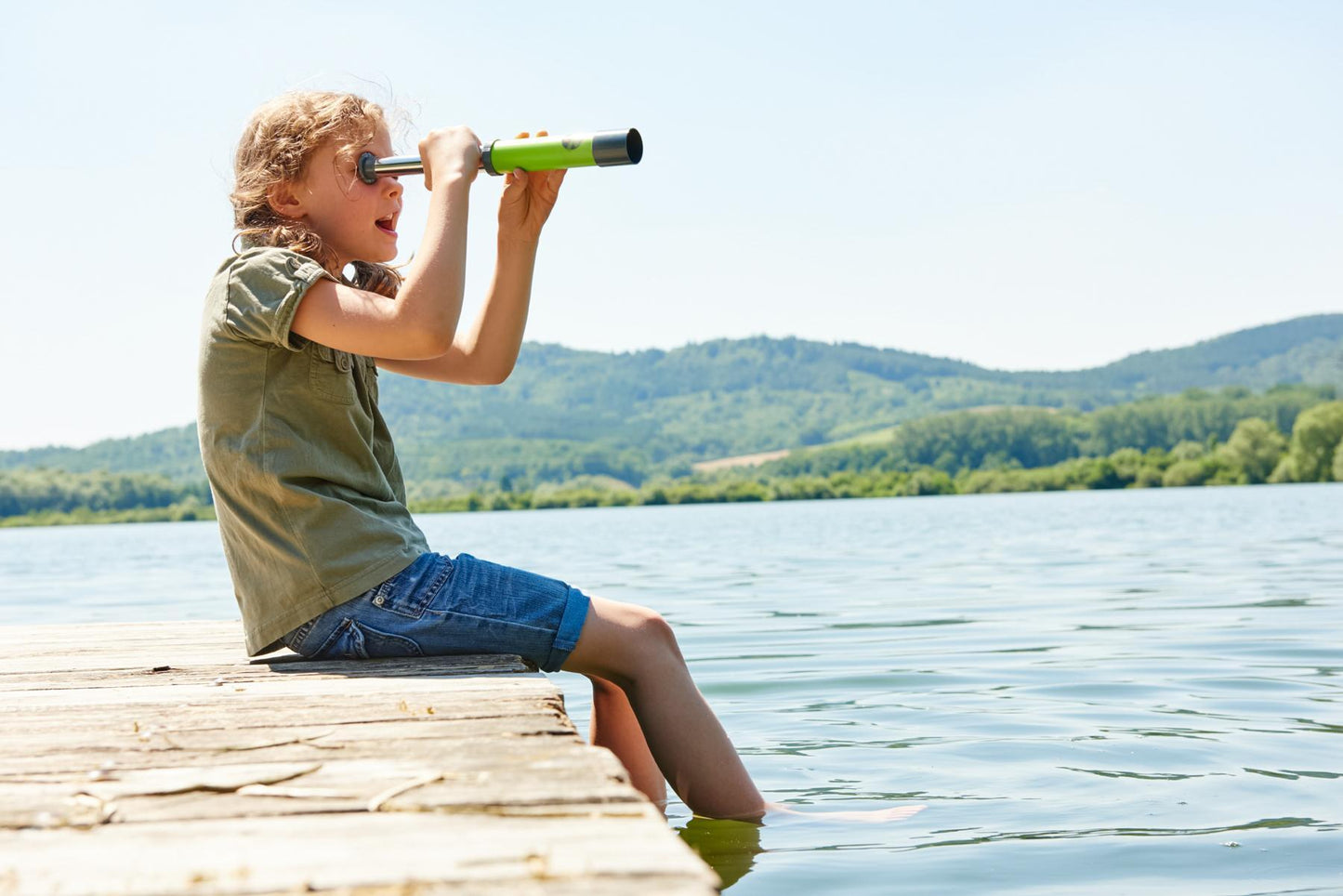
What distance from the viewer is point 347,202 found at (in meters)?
3.17

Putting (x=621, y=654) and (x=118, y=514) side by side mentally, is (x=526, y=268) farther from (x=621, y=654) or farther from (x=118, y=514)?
(x=118, y=514)

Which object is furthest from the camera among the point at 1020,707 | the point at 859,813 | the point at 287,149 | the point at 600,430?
the point at 600,430

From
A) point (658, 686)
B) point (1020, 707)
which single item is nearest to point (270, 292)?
point (658, 686)

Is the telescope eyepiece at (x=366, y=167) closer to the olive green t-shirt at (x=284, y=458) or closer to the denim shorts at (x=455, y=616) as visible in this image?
the olive green t-shirt at (x=284, y=458)

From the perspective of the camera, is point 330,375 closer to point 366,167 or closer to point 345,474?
point 345,474

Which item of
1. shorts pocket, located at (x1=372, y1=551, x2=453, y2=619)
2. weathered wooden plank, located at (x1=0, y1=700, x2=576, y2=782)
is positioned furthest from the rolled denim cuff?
weathered wooden plank, located at (x1=0, y1=700, x2=576, y2=782)

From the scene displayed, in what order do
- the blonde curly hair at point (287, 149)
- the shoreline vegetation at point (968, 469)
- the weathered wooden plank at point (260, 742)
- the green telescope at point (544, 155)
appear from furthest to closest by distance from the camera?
the shoreline vegetation at point (968, 469)
the blonde curly hair at point (287, 149)
the green telescope at point (544, 155)
the weathered wooden plank at point (260, 742)

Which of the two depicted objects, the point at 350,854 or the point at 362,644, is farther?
the point at 362,644

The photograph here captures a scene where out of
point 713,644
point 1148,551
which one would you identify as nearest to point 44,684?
point 713,644

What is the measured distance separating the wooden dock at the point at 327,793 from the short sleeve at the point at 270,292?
754mm

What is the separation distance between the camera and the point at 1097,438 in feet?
353

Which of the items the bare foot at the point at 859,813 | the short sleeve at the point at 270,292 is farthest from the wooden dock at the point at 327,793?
the bare foot at the point at 859,813

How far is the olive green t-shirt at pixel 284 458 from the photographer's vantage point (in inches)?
112

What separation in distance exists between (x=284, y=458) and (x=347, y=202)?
708mm
